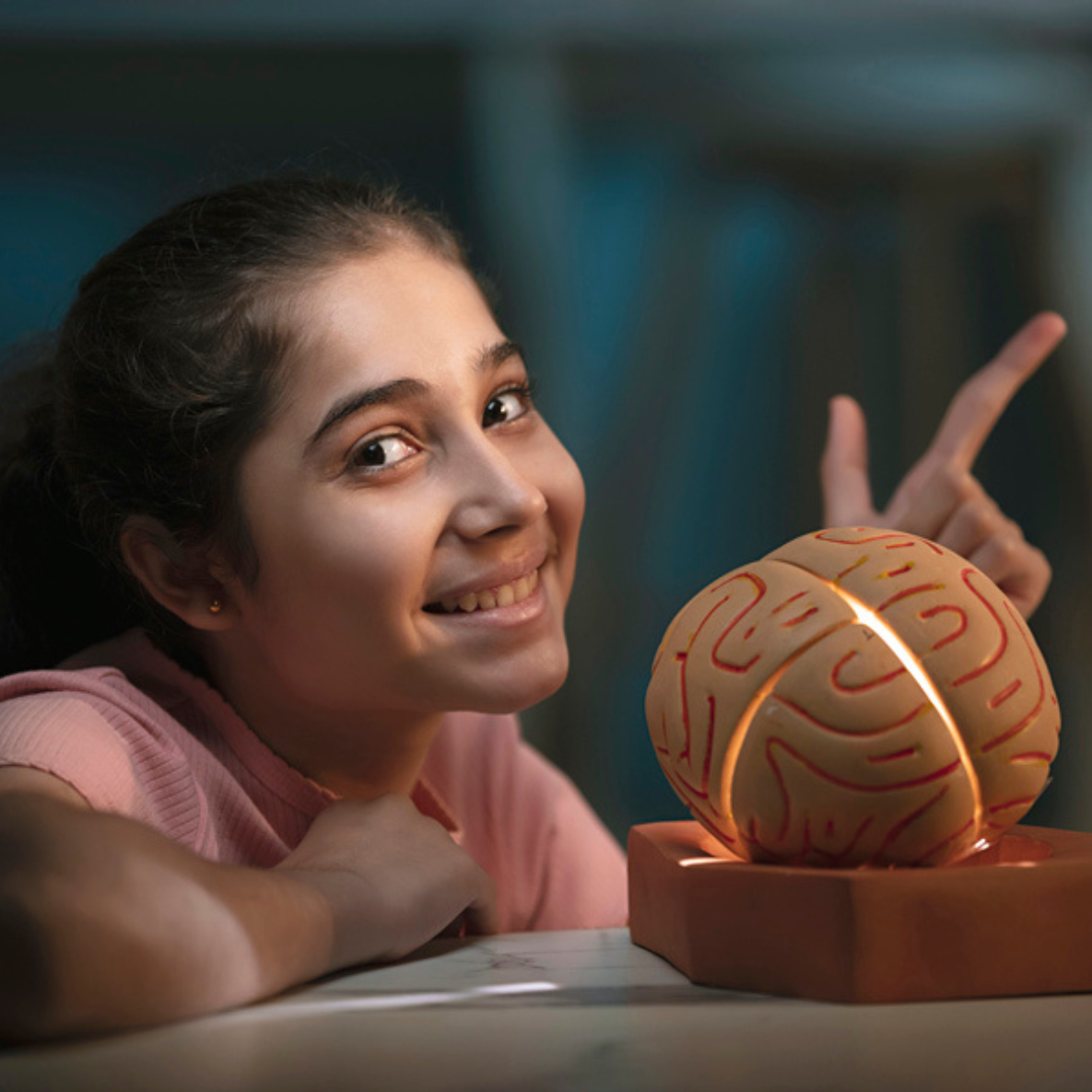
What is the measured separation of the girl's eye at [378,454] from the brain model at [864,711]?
0.24 meters

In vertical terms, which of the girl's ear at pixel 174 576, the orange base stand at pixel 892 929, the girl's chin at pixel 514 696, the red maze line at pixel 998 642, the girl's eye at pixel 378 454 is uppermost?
the girl's eye at pixel 378 454

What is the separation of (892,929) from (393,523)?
35cm

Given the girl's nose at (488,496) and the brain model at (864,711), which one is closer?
the brain model at (864,711)

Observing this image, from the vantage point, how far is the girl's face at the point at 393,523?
2.45ft

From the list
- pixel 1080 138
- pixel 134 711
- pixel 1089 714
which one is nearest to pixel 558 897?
pixel 134 711

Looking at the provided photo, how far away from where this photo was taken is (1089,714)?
165 cm

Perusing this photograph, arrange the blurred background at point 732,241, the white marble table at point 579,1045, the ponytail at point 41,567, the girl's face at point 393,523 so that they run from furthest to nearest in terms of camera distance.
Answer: the blurred background at point 732,241, the ponytail at point 41,567, the girl's face at point 393,523, the white marble table at point 579,1045

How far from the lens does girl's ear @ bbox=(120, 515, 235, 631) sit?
821 millimetres

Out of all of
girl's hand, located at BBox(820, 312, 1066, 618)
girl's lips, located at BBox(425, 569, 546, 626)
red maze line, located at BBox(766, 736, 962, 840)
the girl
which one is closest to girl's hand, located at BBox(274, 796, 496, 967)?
the girl

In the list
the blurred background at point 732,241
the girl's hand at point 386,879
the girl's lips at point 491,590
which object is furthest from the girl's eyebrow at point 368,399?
the blurred background at point 732,241

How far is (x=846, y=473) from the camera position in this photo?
3.48 ft

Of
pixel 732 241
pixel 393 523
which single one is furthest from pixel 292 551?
pixel 732 241

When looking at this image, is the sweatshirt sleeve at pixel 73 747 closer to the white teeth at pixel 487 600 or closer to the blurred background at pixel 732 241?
the white teeth at pixel 487 600

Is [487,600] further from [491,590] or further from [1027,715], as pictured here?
[1027,715]
